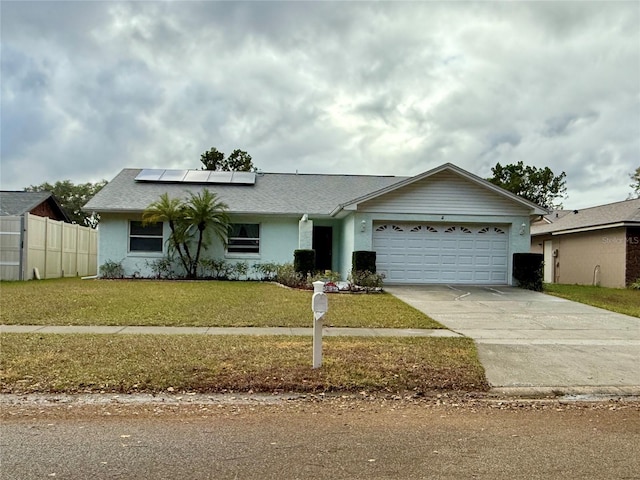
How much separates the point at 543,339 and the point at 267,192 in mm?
15983

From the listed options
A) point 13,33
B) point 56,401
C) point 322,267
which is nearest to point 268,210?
point 322,267

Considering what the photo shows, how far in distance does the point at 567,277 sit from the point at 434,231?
1064 cm

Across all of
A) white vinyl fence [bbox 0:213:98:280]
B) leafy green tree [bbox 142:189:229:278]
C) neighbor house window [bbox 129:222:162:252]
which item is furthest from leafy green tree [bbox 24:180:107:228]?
leafy green tree [bbox 142:189:229:278]

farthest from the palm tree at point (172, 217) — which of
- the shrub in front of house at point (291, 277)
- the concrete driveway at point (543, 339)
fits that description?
the concrete driveway at point (543, 339)

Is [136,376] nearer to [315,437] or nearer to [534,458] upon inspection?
[315,437]

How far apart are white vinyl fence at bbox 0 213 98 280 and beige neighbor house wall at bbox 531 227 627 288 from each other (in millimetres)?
24033

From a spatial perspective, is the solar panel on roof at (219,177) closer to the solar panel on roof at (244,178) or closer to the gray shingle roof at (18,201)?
the solar panel on roof at (244,178)

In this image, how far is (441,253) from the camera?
1805 centimetres

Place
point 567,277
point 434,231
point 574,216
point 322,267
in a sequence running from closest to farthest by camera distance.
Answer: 1. point 434,231
2. point 322,267
3. point 567,277
4. point 574,216

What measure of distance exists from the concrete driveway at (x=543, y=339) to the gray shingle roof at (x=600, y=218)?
8.20 m

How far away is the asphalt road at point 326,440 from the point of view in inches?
141

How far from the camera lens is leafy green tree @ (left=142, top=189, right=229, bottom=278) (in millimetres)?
19344

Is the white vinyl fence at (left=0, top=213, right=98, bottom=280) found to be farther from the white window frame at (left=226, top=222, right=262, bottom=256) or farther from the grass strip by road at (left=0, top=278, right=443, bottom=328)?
the white window frame at (left=226, top=222, right=262, bottom=256)

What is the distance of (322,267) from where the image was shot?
22703mm
